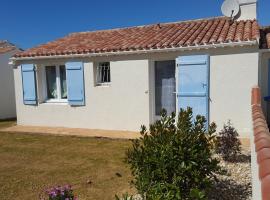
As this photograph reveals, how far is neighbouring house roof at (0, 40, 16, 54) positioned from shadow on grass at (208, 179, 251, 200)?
16611mm

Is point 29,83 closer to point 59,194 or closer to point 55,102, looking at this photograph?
point 55,102

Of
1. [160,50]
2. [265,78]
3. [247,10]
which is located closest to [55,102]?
[160,50]

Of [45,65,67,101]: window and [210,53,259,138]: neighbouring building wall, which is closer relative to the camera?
[210,53,259,138]: neighbouring building wall

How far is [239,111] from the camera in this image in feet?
34.0

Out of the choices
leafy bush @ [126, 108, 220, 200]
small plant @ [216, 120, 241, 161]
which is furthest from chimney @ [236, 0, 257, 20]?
leafy bush @ [126, 108, 220, 200]

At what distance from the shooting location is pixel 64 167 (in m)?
7.81

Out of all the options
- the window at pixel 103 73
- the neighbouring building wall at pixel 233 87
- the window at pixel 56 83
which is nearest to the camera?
the neighbouring building wall at pixel 233 87

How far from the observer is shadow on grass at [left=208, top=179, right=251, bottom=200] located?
547 centimetres

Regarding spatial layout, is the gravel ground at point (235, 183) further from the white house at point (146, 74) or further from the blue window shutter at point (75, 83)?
the blue window shutter at point (75, 83)

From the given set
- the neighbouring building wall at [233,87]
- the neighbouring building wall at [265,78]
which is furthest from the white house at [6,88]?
the neighbouring building wall at [265,78]

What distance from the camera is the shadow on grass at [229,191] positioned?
5466mm

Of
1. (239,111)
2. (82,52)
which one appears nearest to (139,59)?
(82,52)

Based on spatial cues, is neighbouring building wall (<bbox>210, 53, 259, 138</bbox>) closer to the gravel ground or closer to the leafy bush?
the gravel ground

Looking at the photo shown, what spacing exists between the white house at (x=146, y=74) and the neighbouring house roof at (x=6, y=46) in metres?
5.01
